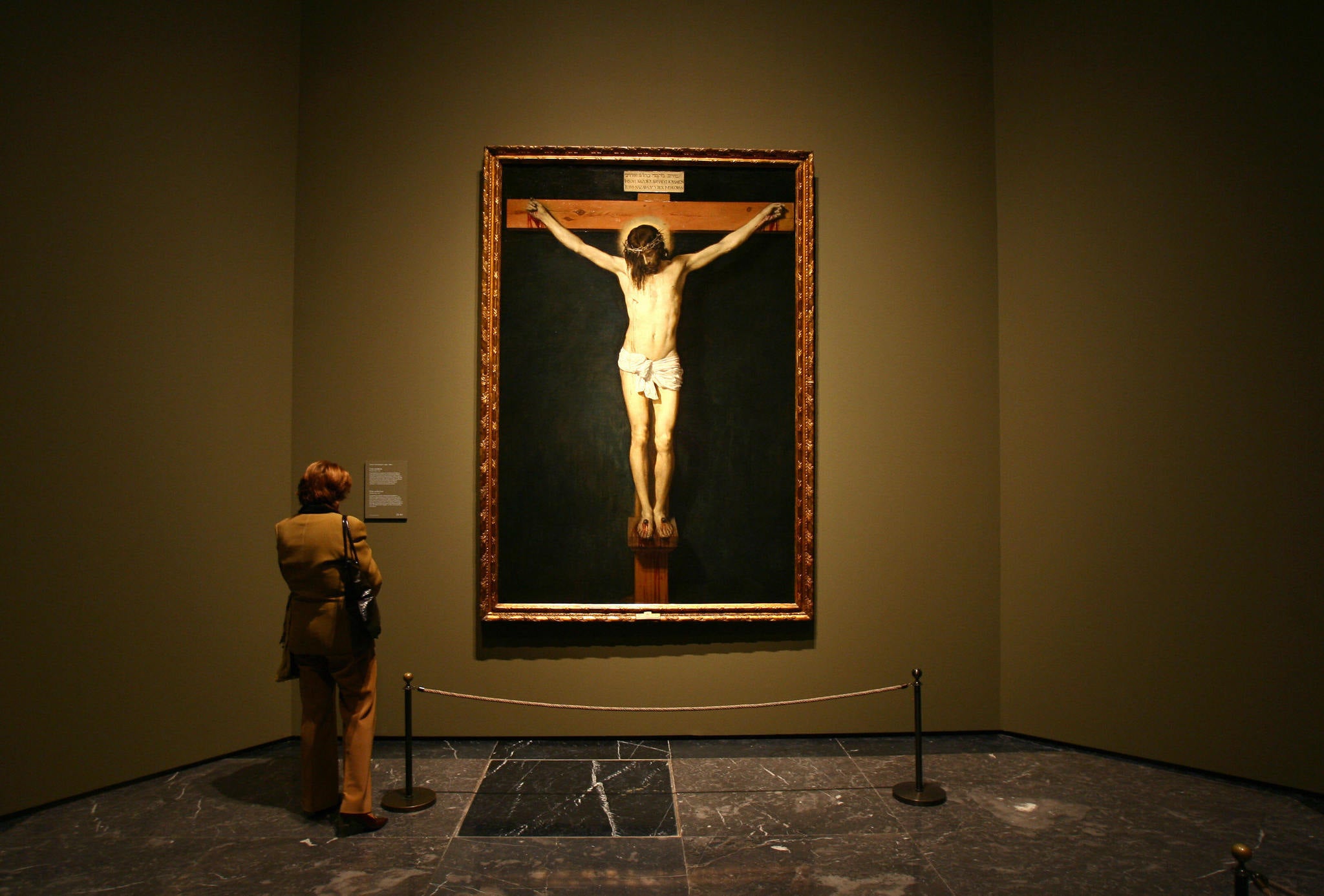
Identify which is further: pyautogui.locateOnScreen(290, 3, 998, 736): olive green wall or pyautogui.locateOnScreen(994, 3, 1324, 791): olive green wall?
pyautogui.locateOnScreen(290, 3, 998, 736): olive green wall

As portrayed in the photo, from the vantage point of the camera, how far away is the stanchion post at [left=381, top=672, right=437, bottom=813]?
3.90 meters

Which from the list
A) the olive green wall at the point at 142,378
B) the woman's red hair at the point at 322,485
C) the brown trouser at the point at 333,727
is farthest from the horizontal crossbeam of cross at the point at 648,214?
the brown trouser at the point at 333,727

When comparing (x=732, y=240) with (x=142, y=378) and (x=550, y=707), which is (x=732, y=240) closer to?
(x=550, y=707)

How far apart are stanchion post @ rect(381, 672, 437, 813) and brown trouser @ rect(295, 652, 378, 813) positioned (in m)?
0.18

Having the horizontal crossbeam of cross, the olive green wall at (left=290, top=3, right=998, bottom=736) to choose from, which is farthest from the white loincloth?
the olive green wall at (left=290, top=3, right=998, bottom=736)

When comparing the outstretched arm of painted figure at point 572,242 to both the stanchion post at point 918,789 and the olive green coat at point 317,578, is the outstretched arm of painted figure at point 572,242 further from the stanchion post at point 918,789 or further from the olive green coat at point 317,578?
the stanchion post at point 918,789

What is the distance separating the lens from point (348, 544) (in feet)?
12.0

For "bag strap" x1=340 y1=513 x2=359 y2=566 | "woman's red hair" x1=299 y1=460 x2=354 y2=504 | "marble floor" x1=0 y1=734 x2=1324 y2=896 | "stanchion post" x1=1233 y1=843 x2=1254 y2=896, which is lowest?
"marble floor" x1=0 y1=734 x2=1324 y2=896

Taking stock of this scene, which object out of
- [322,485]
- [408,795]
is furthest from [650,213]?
[408,795]

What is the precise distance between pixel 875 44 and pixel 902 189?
3.42 ft

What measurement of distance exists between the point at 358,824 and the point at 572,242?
366 centimetres

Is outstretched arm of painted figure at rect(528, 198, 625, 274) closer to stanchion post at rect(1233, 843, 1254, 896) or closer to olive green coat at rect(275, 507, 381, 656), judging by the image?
olive green coat at rect(275, 507, 381, 656)

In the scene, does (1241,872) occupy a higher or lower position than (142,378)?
lower

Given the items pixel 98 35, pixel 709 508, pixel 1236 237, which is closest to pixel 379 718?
pixel 709 508
